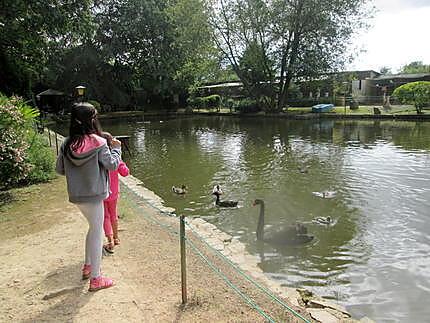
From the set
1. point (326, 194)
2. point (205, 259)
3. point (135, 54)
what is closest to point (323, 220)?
point (326, 194)

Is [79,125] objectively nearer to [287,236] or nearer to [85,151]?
[85,151]

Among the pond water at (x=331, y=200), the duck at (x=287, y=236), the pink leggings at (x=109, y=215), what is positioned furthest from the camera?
the duck at (x=287, y=236)

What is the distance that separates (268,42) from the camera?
33.9 m

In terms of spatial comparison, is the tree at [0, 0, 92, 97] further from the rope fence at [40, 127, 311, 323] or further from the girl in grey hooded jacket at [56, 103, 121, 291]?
the girl in grey hooded jacket at [56, 103, 121, 291]

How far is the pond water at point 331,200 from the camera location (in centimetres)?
552

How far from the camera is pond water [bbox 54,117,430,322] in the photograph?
5520 millimetres

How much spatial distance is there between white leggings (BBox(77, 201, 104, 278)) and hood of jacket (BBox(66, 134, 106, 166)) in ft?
1.51

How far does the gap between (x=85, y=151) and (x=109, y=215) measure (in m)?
1.76

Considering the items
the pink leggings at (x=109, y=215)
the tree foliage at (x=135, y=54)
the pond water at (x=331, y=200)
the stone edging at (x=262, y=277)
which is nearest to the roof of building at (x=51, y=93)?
the tree foliage at (x=135, y=54)

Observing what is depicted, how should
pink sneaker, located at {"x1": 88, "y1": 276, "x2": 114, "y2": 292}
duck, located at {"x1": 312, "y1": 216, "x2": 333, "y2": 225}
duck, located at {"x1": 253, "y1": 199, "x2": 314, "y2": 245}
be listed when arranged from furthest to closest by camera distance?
duck, located at {"x1": 312, "y1": 216, "x2": 333, "y2": 225} → duck, located at {"x1": 253, "y1": 199, "x2": 314, "y2": 245} → pink sneaker, located at {"x1": 88, "y1": 276, "x2": 114, "y2": 292}

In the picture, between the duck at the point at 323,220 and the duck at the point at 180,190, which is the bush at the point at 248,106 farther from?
the duck at the point at 323,220

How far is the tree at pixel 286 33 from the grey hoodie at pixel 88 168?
31.3 m

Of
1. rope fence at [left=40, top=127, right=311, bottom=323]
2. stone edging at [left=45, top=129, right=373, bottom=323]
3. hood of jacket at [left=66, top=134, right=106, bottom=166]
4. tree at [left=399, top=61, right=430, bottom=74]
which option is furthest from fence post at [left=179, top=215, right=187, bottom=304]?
tree at [left=399, top=61, right=430, bottom=74]

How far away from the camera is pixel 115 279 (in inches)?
171
